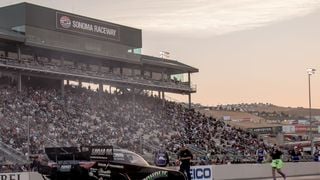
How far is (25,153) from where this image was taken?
31.8 m

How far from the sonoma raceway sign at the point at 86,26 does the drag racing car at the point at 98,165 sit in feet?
129

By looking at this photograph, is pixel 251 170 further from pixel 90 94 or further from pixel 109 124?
pixel 90 94

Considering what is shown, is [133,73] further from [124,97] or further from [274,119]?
[274,119]

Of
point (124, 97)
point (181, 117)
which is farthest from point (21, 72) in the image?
point (181, 117)

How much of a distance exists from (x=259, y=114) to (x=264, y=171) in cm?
10970

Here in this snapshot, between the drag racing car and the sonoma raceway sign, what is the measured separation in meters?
39.4

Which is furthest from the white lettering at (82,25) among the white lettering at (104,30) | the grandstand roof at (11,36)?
the grandstand roof at (11,36)

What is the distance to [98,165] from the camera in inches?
522

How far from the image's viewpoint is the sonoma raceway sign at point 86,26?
5269 cm

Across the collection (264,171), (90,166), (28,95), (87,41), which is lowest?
(264,171)

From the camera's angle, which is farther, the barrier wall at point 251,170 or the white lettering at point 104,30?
the white lettering at point 104,30

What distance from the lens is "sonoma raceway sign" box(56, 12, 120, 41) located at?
52688 mm

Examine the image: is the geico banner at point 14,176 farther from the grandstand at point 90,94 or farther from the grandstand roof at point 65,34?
the grandstand roof at point 65,34

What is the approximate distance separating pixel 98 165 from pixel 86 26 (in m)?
42.6
